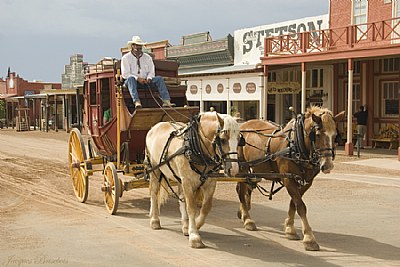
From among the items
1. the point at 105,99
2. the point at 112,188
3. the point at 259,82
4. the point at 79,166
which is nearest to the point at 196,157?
the point at 112,188

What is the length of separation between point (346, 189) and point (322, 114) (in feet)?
20.7

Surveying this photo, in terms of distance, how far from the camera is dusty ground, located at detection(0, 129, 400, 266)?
7035 mm

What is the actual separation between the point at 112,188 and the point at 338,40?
1452 centimetres

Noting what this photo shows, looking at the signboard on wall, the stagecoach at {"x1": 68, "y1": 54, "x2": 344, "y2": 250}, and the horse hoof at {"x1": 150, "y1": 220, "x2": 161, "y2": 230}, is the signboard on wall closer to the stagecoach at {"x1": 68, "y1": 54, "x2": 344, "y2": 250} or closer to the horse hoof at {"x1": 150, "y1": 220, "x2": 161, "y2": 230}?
the stagecoach at {"x1": 68, "y1": 54, "x2": 344, "y2": 250}

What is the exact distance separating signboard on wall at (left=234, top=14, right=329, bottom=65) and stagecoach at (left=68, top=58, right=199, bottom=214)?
1603 cm

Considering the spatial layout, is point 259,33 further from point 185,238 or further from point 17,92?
point 17,92

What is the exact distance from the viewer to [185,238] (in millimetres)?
8227

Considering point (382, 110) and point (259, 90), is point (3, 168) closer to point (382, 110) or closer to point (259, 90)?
point (259, 90)

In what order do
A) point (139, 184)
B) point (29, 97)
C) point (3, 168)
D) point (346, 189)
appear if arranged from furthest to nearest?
1. point (29, 97)
2. point (3, 168)
3. point (346, 189)
4. point (139, 184)

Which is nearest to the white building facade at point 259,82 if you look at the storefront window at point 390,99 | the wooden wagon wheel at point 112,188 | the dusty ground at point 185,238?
the storefront window at point 390,99

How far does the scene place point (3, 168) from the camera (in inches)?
677

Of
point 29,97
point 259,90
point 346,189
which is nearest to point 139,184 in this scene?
point 346,189

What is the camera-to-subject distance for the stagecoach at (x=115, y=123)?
1005cm

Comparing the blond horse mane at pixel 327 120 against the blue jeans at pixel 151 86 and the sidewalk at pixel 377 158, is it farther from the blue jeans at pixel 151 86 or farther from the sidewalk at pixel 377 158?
the sidewalk at pixel 377 158
